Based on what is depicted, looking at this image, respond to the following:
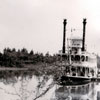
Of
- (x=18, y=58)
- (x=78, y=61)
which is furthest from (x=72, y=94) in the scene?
(x=18, y=58)

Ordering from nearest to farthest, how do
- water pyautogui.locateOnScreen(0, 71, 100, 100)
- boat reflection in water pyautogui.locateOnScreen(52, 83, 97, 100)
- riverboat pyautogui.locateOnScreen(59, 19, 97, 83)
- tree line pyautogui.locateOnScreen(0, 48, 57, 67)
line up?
water pyautogui.locateOnScreen(0, 71, 100, 100) → boat reflection in water pyautogui.locateOnScreen(52, 83, 97, 100) → riverboat pyautogui.locateOnScreen(59, 19, 97, 83) → tree line pyautogui.locateOnScreen(0, 48, 57, 67)

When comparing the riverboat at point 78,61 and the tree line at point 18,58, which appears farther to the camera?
the tree line at point 18,58

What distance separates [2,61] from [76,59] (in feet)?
73.0

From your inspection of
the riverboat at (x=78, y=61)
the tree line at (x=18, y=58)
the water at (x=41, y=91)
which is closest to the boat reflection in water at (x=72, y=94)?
the water at (x=41, y=91)

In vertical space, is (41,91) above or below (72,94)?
above

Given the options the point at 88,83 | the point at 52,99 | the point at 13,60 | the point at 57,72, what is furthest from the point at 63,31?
the point at 57,72

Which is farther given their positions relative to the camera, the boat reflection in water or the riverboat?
the riverboat

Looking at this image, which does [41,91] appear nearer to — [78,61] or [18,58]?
[78,61]

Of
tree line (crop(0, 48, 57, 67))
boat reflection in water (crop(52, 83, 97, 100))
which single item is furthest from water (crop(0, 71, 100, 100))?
tree line (crop(0, 48, 57, 67))

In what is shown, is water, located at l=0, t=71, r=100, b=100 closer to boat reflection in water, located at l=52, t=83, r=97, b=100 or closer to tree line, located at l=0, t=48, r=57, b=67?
boat reflection in water, located at l=52, t=83, r=97, b=100

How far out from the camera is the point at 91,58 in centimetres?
2830

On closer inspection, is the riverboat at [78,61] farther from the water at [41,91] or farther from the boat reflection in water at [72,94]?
the boat reflection in water at [72,94]

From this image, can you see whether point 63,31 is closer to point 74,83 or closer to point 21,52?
point 74,83

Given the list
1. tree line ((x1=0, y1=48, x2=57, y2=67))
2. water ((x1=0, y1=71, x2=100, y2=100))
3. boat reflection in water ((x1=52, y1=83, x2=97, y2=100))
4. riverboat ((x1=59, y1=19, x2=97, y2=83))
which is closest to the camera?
water ((x1=0, y1=71, x2=100, y2=100))
